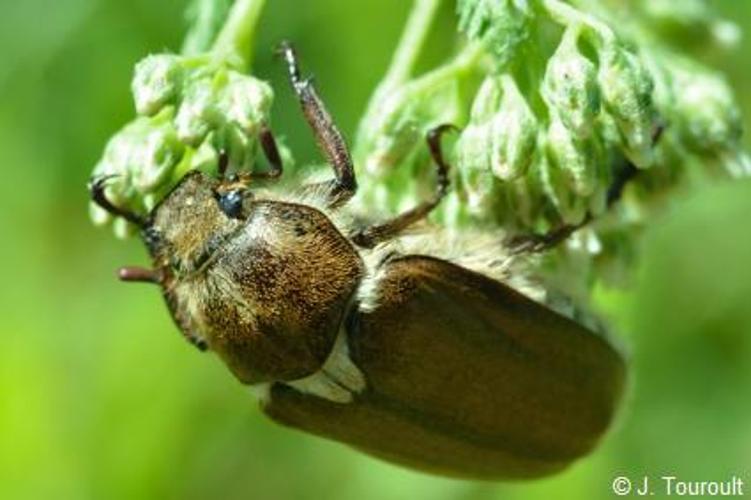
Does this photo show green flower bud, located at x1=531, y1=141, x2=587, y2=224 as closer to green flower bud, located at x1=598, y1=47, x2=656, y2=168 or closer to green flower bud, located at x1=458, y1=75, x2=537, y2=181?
green flower bud, located at x1=458, y1=75, x2=537, y2=181

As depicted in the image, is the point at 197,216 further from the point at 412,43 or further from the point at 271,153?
the point at 412,43

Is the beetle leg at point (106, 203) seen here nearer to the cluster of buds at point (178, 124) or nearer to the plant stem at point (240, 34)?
the cluster of buds at point (178, 124)

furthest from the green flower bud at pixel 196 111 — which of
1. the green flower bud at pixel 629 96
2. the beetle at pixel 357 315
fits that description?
the green flower bud at pixel 629 96

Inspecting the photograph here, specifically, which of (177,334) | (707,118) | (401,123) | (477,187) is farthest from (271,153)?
(177,334)

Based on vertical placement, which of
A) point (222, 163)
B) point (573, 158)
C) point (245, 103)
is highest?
point (245, 103)

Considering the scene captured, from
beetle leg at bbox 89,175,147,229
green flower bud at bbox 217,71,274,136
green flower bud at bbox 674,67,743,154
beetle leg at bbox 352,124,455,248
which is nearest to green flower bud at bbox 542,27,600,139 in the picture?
beetle leg at bbox 352,124,455,248

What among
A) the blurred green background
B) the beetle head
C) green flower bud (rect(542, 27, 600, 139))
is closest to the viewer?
green flower bud (rect(542, 27, 600, 139))
